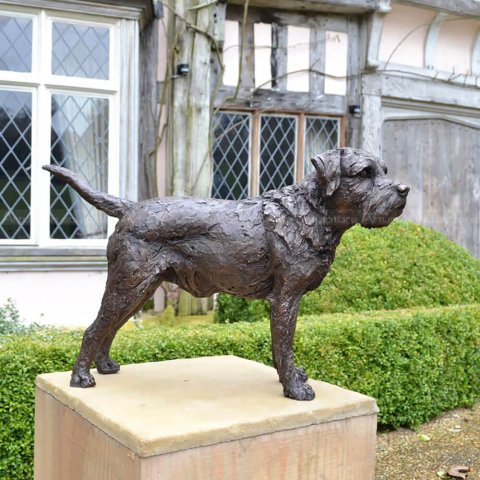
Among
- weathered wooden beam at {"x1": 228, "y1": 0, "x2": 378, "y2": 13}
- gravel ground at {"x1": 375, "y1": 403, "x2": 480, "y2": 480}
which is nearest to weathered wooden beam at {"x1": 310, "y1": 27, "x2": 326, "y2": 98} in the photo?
weathered wooden beam at {"x1": 228, "y1": 0, "x2": 378, "y2": 13}

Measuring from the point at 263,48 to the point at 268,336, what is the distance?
4.31m

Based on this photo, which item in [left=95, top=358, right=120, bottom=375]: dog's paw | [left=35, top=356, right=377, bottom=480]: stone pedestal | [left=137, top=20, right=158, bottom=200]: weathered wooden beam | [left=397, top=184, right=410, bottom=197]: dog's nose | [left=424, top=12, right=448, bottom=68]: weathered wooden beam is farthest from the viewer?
[left=424, top=12, right=448, bottom=68]: weathered wooden beam

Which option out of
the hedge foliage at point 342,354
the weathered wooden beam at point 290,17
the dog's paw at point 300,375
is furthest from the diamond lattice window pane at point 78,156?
the dog's paw at point 300,375

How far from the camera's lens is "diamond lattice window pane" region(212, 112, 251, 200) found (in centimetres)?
730

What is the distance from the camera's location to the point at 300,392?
2.55 meters

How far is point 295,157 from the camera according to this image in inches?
304

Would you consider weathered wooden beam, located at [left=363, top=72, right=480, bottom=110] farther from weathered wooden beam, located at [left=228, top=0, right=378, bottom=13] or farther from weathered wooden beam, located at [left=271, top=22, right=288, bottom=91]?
weathered wooden beam, located at [left=271, top=22, right=288, bottom=91]

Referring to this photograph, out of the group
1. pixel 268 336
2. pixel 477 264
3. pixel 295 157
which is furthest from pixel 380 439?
pixel 295 157

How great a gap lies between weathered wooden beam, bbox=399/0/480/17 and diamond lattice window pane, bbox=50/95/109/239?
4174 mm

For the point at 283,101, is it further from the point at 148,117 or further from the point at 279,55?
the point at 148,117

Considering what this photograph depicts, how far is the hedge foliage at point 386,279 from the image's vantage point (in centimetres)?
544

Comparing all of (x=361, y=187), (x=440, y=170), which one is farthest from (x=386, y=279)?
(x=440, y=170)

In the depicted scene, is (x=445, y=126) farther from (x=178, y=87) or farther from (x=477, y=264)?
(x=178, y=87)

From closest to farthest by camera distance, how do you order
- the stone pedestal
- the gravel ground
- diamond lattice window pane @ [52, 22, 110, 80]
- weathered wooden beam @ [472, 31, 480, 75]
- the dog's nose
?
the stone pedestal → the dog's nose → the gravel ground → diamond lattice window pane @ [52, 22, 110, 80] → weathered wooden beam @ [472, 31, 480, 75]
